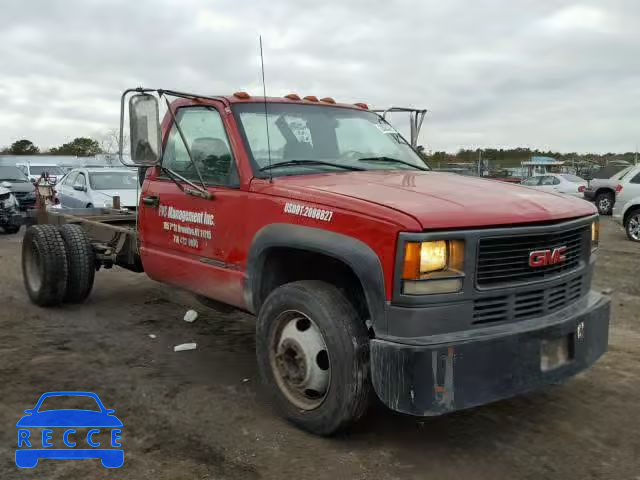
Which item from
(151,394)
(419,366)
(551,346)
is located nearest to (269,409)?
(151,394)

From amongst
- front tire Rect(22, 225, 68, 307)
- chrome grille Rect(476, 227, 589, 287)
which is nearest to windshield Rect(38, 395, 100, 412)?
front tire Rect(22, 225, 68, 307)

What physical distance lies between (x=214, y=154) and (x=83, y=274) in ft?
8.72

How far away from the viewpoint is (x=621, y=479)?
3166 millimetres

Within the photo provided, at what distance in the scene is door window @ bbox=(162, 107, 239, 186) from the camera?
4340mm

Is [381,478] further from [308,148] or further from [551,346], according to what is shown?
[308,148]

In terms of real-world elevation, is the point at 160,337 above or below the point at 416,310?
below

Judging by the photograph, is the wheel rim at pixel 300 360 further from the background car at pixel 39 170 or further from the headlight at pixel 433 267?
the background car at pixel 39 170

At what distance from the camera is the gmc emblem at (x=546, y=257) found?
3316 mm

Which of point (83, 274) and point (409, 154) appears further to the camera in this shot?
point (83, 274)

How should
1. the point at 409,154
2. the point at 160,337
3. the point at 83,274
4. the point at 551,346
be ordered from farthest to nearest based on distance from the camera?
1. the point at 83,274
2. the point at 160,337
3. the point at 409,154
4. the point at 551,346

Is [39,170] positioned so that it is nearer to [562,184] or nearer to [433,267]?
[562,184]

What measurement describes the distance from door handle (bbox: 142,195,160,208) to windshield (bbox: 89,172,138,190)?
8.56m

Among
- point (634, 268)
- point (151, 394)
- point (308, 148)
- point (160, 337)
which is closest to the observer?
point (151, 394)

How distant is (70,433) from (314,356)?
1.46 m
